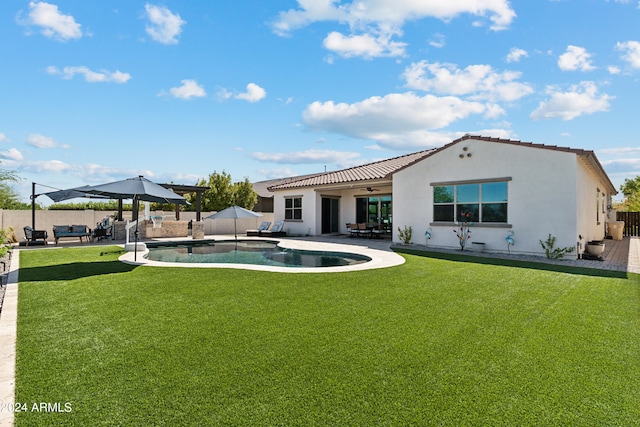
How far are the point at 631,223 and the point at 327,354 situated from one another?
99.5 feet

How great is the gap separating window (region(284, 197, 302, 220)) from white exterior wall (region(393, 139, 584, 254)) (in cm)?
920

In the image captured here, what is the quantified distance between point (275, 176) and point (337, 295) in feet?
155

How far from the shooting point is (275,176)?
2073 inches

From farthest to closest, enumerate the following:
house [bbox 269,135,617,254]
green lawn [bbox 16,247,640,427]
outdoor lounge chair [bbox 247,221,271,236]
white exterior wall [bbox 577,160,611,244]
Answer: outdoor lounge chair [bbox 247,221,271,236] < white exterior wall [bbox 577,160,611,244] < house [bbox 269,135,617,254] < green lawn [bbox 16,247,640,427]

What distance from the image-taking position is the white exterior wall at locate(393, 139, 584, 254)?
1207 cm

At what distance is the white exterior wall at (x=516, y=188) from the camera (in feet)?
39.6

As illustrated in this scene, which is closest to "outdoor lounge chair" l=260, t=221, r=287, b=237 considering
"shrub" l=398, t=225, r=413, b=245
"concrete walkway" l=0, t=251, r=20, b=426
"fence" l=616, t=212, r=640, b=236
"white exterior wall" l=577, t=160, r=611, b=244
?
"shrub" l=398, t=225, r=413, b=245

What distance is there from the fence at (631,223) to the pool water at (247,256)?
2364cm

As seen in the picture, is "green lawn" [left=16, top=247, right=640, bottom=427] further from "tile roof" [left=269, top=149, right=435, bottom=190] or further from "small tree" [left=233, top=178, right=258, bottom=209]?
"small tree" [left=233, top=178, right=258, bottom=209]

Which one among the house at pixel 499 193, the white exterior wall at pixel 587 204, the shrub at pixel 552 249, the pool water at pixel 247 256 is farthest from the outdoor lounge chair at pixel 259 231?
the white exterior wall at pixel 587 204

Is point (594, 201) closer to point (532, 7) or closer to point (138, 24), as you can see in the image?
point (532, 7)

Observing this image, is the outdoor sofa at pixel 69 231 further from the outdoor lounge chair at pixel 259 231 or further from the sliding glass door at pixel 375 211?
the sliding glass door at pixel 375 211

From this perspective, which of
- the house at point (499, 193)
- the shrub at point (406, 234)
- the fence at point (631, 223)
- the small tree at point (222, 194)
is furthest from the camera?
the small tree at point (222, 194)

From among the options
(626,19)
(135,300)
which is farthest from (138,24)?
(626,19)
